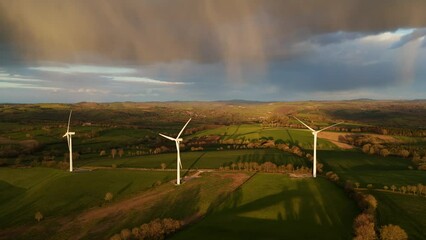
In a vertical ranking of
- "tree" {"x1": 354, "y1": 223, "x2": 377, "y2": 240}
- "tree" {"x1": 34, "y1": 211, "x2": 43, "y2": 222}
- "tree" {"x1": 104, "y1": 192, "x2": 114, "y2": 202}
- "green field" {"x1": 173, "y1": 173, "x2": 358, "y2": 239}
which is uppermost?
"tree" {"x1": 354, "y1": 223, "x2": 377, "y2": 240}

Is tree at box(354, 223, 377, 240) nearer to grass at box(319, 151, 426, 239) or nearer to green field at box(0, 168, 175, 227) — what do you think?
grass at box(319, 151, 426, 239)

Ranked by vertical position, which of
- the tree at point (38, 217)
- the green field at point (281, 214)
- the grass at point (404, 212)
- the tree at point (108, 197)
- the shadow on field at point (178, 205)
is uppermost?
the green field at point (281, 214)

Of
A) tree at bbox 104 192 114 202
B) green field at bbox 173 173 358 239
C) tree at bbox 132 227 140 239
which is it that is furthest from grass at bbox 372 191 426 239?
tree at bbox 104 192 114 202

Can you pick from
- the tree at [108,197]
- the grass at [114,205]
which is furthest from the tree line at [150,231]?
the tree at [108,197]

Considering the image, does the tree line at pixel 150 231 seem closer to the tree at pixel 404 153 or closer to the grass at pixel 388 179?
the grass at pixel 388 179

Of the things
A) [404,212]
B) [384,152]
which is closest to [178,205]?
[404,212]

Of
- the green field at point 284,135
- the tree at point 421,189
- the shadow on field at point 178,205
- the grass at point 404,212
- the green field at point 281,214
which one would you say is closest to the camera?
the green field at point 281,214

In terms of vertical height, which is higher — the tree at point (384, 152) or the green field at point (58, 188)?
the tree at point (384, 152)

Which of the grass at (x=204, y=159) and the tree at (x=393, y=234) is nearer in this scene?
the tree at (x=393, y=234)
